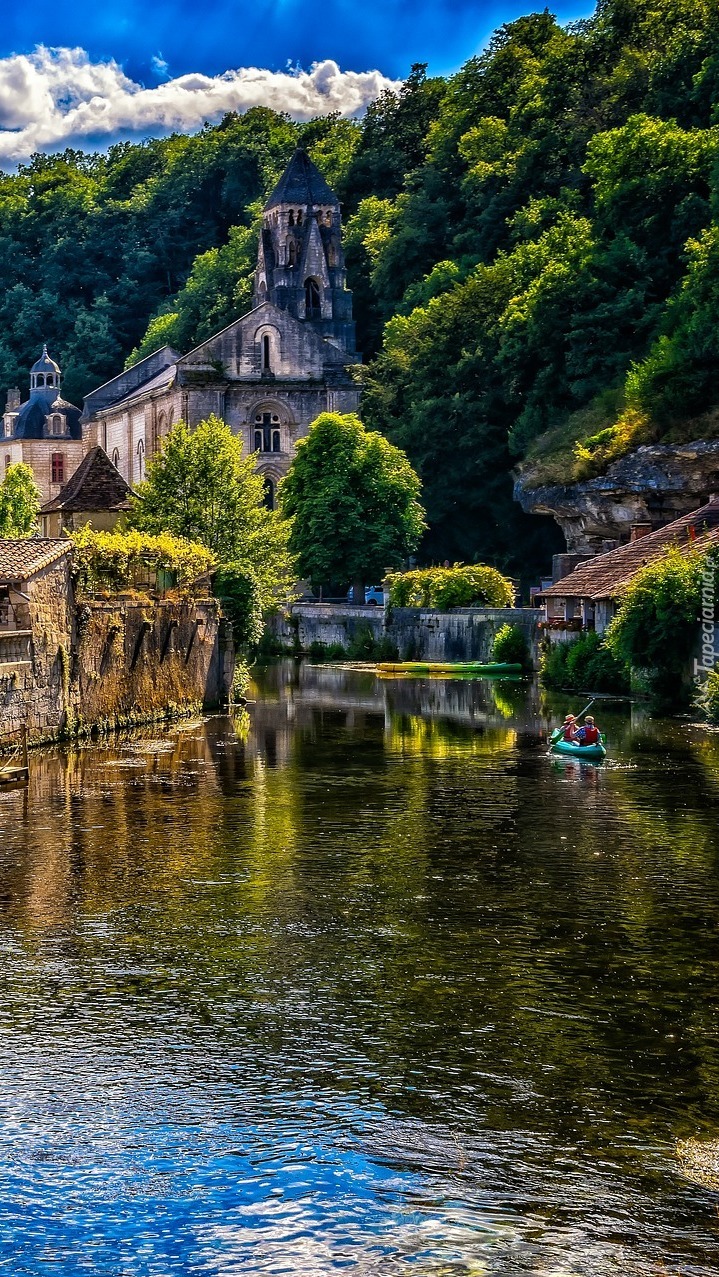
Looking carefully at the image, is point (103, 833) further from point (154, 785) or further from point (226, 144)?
point (226, 144)

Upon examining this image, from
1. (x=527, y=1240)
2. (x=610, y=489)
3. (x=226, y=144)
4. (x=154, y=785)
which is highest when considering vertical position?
(x=226, y=144)

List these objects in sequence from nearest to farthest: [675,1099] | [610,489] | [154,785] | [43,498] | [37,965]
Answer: [675,1099], [37,965], [154,785], [610,489], [43,498]

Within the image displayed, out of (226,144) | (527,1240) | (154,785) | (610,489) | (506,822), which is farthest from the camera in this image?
(226,144)

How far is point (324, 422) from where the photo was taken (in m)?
85.4

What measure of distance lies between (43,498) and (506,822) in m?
105

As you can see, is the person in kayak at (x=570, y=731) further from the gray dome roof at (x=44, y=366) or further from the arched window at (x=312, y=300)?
the gray dome roof at (x=44, y=366)

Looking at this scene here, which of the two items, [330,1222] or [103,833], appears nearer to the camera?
[330,1222]

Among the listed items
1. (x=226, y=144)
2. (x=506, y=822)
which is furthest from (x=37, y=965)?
(x=226, y=144)

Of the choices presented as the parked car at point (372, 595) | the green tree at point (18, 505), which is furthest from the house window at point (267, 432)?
the parked car at point (372, 595)

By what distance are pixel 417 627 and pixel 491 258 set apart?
123ft

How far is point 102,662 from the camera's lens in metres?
40.7

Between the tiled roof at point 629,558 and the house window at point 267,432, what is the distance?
46.8 metres

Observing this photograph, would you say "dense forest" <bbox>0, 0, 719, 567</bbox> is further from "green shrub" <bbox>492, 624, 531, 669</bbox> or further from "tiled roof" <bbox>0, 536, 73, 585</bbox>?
"tiled roof" <bbox>0, 536, 73, 585</bbox>

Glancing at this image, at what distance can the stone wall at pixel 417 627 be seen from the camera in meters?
70.6
